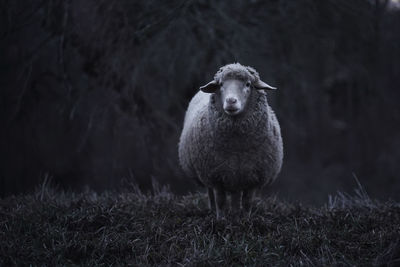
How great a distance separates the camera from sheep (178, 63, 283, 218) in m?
4.29

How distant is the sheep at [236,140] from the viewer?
4.29 metres

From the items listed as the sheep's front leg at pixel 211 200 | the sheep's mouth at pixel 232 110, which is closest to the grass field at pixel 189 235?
the sheep's front leg at pixel 211 200

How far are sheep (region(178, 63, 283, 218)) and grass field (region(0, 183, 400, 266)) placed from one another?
353 millimetres

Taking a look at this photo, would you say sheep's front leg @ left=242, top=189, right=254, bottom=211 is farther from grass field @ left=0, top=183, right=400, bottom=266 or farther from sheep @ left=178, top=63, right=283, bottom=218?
grass field @ left=0, top=183, right=400, bottom=266

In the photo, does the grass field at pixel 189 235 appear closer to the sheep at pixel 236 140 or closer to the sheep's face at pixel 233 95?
the sheep at pixel 236 140

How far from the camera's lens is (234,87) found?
4121 millimetres

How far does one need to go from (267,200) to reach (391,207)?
137cm

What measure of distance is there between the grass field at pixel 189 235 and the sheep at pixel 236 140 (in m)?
0.35

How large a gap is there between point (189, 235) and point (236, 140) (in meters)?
1.03

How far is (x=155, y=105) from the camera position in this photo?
21.1 feet

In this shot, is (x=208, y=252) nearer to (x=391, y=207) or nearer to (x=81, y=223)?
(x=81, y=223)

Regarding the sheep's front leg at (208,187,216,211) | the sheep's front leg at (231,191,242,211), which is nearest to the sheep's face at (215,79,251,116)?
the sheep's front leg at (231,191,242,211)

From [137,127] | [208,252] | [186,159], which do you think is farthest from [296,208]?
[137,127]

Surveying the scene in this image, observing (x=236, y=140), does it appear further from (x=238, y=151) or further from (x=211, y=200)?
(x=211, y=200)
